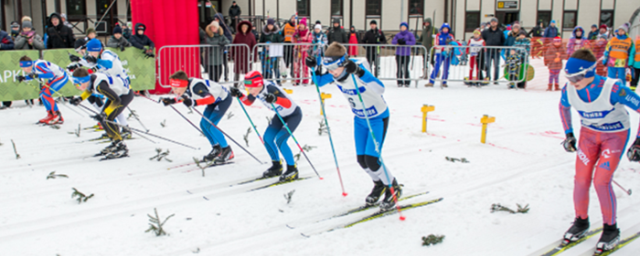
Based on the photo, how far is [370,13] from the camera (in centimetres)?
2784

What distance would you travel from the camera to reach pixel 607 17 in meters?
27.2

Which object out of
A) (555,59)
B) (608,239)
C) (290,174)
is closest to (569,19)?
(555,59)

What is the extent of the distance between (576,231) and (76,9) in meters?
21.9

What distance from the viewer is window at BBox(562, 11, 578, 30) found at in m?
27.6

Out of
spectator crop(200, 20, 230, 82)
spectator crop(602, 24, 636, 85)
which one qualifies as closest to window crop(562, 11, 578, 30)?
spectator crop(602, 24, 636, 85)

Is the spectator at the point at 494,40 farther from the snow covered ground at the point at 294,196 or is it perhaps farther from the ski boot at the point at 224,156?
the ski boot at the point at 224,156

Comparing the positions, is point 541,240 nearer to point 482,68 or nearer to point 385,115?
point 385,115

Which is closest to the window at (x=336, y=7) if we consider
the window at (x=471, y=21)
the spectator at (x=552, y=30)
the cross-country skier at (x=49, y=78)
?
the window at (x=471, y=21)

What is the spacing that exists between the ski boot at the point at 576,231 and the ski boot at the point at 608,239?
0.15 meters

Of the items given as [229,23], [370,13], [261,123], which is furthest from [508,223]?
[370,13]

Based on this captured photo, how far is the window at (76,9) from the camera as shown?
2070 cm

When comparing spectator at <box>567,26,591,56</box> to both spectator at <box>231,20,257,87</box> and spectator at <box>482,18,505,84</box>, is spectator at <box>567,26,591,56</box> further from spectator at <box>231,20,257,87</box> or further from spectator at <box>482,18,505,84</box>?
spectator at <box>231,20,257,87</box>

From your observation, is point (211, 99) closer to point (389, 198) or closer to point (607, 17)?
point (389, 198)

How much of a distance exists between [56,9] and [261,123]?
51.1ft
